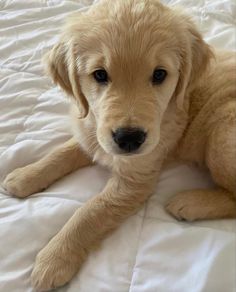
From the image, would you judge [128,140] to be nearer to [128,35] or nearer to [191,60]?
[128,35]

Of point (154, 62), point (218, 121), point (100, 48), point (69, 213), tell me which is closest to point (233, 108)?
point (218, 121)

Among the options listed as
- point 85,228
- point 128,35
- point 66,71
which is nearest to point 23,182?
point 85,228

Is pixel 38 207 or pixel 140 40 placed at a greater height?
pixel 140 40

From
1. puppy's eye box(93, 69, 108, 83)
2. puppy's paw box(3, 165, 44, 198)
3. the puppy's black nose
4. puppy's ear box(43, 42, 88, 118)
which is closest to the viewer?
the puppy's black nose

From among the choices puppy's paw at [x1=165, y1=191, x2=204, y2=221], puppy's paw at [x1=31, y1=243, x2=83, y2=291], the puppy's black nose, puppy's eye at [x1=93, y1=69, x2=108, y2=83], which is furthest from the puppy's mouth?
puppy's paw at [x1=31, y1=243, x2=83, y2=291]

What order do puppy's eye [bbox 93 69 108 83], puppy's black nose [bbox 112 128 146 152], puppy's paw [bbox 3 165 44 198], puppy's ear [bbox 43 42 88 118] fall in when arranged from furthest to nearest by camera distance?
puppy's paw [bbox 3 165 44 198] → puppy's ear [bbox 43 42 88 118] → puppy's eye [bbox 93 69 108 83] → puppy's black nose [bbox 112 128 146 152]

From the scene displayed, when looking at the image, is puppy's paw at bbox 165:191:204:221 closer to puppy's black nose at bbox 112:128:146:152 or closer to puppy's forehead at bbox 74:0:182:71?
puppy's black nose at bbox 112:128:146:152

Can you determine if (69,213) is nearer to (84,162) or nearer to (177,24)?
(84,162)

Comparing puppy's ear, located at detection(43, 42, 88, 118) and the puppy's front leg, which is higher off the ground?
puppy's ear, located at detection(43, 42, 88, 118)

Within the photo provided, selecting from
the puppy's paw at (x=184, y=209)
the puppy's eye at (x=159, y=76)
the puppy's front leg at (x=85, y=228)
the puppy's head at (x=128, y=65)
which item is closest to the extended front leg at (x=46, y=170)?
the puppy's front leg at (x=85, y=228)
